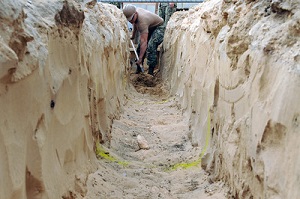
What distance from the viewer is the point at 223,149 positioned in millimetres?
2504

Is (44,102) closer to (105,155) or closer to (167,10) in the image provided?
(105,155)

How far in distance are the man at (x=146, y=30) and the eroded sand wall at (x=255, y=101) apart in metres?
5.28

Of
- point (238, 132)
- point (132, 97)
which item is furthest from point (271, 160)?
point (132, 97)

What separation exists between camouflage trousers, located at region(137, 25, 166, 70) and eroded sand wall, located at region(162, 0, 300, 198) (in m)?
5.86

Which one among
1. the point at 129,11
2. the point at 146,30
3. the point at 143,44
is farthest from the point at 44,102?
the point at 146,30

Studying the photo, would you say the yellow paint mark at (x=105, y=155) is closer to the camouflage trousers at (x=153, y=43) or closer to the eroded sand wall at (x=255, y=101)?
the eroded sand wall at (x=255, y=101)

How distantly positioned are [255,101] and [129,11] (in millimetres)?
6704

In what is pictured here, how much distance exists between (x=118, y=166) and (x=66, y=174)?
0.95 meters

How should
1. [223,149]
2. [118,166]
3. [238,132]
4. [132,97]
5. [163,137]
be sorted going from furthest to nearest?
1. [132,97]
2. [163,137]
3. [118,166]
4. [223,149]
5. [238,132]

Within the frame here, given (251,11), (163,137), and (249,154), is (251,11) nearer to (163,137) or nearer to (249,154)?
(249,154)

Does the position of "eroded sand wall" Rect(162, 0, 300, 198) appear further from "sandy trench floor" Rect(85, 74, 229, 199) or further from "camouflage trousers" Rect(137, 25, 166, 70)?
"camouflage trousers" Rect(137, 25, 166, 70)

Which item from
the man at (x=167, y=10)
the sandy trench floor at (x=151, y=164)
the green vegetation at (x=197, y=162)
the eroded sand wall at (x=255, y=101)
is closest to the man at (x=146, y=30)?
the man at (x=167, y=10)

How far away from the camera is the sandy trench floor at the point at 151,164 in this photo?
2.57 metres

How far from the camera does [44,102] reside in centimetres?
183
